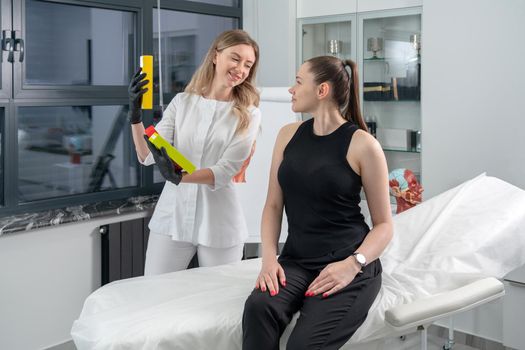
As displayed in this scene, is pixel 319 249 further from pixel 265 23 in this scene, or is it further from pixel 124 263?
pixel 265 23

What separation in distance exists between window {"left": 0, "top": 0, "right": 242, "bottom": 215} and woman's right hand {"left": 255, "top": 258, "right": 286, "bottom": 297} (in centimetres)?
154

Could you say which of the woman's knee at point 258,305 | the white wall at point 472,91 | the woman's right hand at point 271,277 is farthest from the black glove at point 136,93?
the white wall at point 472,91

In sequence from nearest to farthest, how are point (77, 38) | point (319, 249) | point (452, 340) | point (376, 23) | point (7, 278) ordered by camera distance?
point (319, 249) < point (7, 278) < point (452, 340) < point (77, 38) < point (376, 23)

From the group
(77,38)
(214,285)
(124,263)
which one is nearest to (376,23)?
(77,38)

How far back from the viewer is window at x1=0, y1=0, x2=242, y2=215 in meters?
2.87

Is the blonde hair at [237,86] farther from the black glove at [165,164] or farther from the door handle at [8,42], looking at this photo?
the door handle at [8,42]

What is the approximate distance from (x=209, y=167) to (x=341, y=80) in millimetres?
606

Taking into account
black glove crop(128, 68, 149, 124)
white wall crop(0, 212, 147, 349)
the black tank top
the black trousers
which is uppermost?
black glove crop(128, 68, 149, 124)

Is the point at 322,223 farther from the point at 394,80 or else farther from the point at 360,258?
the point at 394,80

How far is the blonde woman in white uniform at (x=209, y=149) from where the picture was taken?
2.28 m

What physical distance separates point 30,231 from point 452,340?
6.44 feet

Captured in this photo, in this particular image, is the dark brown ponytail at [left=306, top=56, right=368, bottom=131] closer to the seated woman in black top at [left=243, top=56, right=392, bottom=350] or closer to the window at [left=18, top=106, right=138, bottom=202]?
the seated woman in black top at [left=243, top=56, right=392, bottom=350]

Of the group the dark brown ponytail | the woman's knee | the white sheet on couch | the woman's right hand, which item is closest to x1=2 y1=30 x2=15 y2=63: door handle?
the white sheet on couch

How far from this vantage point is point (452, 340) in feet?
9.78
